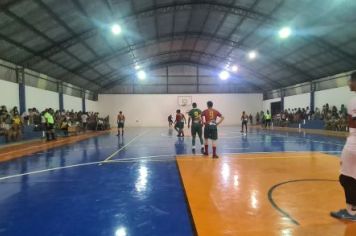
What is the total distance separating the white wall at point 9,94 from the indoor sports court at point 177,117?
0.44 feet

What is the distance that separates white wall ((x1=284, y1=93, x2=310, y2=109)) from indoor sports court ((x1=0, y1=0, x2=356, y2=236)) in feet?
0.82

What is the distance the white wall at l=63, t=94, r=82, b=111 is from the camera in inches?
1126

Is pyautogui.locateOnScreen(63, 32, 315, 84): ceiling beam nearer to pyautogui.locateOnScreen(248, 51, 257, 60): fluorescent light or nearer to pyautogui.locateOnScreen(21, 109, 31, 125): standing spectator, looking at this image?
pyautogui.locateOnScreen(248, 51, 257, 60): fluorescent light

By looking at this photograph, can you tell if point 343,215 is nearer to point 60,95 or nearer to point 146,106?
point 60,95

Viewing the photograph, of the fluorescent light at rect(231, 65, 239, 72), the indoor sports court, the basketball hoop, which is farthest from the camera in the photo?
the basketball hoop

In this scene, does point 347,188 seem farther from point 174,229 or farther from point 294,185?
point 174,229

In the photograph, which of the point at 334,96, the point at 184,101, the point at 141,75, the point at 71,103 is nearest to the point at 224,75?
the point at 184,101

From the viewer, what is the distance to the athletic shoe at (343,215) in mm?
3986

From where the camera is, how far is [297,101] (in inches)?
1330

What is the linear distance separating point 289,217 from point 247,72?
3522cm

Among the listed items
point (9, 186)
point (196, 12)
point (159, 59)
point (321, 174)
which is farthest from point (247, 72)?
point (9, 186)

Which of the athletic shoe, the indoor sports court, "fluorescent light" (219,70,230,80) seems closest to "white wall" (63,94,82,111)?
the indoor sports court

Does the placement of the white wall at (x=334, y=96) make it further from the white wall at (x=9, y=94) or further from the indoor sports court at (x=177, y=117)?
the white wall at (x=9, y=94)

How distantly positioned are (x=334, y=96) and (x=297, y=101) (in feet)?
23.1
